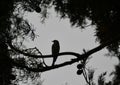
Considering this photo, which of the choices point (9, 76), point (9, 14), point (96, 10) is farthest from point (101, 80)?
point (9, 14)

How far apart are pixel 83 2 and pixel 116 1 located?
2.80 ft

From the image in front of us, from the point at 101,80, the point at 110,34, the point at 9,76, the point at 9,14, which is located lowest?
the point at 101,80

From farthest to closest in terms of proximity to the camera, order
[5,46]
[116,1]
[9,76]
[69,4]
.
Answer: [69,4]
[9,76]
[116,1]
[5,46]

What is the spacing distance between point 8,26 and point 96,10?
93.1 inches

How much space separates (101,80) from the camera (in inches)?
362

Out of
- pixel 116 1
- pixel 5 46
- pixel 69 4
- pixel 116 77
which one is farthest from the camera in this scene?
pixel 116 77

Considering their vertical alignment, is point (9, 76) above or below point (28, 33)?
below

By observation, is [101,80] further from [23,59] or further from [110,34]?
[23,59]

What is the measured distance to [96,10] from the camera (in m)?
8.42

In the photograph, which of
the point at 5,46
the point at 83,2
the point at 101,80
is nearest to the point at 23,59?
the point at 5,46

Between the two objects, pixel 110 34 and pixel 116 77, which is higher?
pixel 110 34

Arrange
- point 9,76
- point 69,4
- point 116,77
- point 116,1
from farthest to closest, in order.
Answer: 1. point 116,77
2. point 69,4
3. point 9,76
4. point 116,1

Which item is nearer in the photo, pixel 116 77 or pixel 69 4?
pixel 69 4

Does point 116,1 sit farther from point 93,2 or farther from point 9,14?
point 9,14
